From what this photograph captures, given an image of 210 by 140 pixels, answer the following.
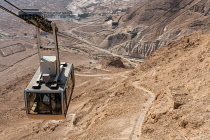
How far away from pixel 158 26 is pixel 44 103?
57066mm

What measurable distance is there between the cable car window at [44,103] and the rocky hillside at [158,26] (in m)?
43.3

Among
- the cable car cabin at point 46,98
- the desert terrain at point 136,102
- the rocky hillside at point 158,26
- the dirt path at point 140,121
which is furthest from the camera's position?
the rocky hillside at point 158,26

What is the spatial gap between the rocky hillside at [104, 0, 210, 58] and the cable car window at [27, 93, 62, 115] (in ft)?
142

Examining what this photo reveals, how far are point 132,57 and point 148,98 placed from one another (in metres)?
44.5

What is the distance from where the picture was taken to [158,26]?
6256 cm

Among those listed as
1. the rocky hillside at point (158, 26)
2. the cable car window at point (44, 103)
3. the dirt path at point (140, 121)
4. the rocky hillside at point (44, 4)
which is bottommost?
the dirt path at point (140, 121)

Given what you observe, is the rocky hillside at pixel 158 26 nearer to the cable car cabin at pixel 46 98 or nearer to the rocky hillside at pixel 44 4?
the cable car cabin at pixel 46 98

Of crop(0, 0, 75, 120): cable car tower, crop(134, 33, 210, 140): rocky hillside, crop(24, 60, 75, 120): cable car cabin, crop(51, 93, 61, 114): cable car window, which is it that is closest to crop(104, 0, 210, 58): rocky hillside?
crop(134, 33, 210, 140): rocky hillside

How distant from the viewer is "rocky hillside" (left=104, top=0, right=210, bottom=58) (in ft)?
179

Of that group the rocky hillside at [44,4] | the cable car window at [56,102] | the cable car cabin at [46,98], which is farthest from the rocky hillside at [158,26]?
the rocky hillside at [44,4]

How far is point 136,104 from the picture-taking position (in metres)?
13.4

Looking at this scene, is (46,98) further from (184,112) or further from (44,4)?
(44,4)

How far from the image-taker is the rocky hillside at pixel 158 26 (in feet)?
179

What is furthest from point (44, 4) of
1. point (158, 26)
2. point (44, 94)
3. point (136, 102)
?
point (44, 94)
